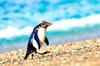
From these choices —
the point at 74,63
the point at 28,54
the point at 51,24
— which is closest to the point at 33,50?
the point at 28,54

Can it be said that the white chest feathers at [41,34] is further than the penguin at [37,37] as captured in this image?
Yes

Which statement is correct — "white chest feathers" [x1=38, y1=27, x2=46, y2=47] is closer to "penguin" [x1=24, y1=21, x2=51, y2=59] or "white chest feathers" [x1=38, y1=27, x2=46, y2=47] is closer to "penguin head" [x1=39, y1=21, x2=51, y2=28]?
"penguin" [x1=24, y1=21, x2=51, y2=59]

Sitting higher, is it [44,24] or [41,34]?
[44,24]

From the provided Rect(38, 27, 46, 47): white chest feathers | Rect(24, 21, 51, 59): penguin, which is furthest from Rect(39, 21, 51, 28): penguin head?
Rect(38, 27, 46, 47): white chest feathers

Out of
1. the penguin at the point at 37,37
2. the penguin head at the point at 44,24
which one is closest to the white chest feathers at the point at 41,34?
the penguin at the point at 37,37

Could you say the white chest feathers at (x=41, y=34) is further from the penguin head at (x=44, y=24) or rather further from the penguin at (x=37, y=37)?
the penguin head at (x=44, y=24)

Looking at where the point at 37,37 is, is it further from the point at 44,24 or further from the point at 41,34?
the point at 44,24

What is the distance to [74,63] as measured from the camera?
32.0 ft

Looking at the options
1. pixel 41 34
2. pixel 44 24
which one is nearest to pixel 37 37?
pixel 41 34

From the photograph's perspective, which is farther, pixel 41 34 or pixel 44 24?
pixel 41 34

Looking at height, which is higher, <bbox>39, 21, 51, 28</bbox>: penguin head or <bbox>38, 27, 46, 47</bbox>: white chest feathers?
<bbox>39, 21, 51, 28</bbox>: penguin head

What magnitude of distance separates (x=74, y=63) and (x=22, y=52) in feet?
23.3

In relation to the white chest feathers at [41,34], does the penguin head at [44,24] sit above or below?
above

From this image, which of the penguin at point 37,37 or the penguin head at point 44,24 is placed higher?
the penguin head at point 44,24
